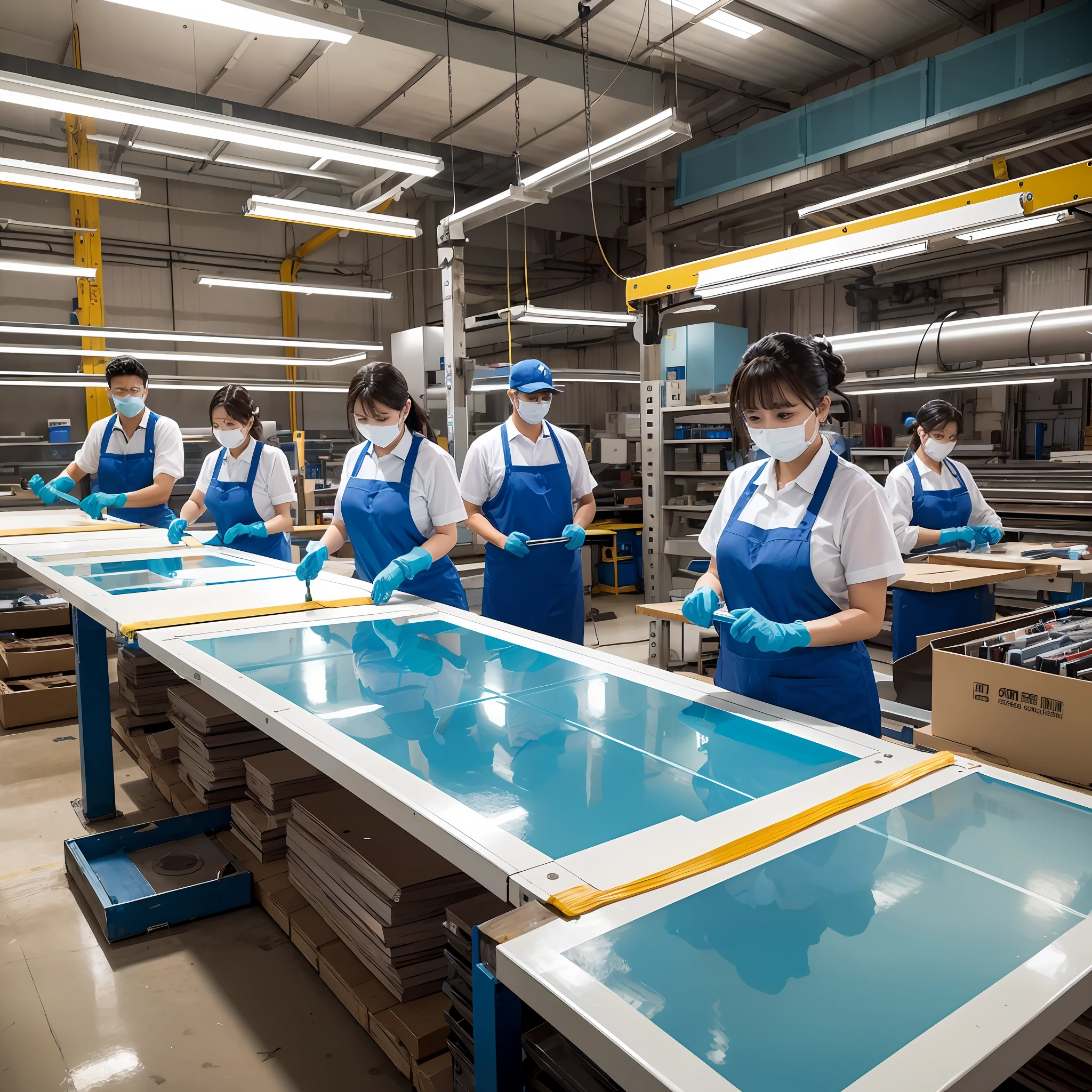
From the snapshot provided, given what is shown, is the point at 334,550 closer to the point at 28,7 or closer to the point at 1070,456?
the point at 1070,456

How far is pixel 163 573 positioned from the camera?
3.25 m

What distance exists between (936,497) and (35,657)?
523cm

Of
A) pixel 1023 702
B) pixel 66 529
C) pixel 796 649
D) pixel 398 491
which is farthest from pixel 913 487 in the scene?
pixel 66 529

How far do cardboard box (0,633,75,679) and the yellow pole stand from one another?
4012 millimetres

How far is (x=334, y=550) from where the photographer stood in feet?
11.4

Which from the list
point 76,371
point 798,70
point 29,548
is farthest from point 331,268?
point 29,548

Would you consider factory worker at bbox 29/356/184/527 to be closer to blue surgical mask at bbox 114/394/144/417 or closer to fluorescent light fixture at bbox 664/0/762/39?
blue surgical mask at bbox 114/394/144/417

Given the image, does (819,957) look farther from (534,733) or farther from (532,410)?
(532,410)

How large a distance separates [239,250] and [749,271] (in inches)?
377

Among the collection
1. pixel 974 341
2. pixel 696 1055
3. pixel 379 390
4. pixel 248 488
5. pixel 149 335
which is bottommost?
pixel 696 1055

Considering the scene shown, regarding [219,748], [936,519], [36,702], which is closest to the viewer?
[219,748]

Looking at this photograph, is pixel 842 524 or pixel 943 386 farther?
pixel 943 386

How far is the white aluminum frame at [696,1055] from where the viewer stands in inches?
28.1

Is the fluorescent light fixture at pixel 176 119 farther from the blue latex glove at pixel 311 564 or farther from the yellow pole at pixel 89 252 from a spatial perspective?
the yellow pole at pixel 89 252
